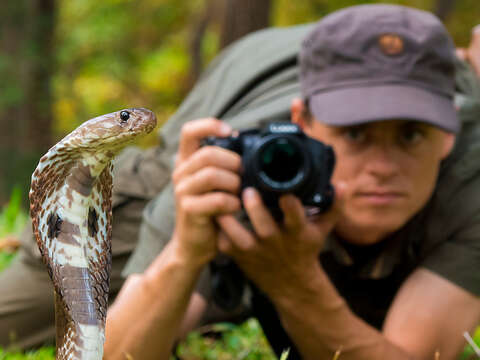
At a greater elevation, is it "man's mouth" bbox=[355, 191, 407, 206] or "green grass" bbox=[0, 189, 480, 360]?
"man's mouth" bbox=[355, 191, 407, 206]

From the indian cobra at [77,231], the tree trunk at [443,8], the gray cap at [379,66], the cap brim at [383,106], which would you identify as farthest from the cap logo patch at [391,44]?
the tree trunk at [443,8]

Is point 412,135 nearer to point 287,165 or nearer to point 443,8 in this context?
point 287,165

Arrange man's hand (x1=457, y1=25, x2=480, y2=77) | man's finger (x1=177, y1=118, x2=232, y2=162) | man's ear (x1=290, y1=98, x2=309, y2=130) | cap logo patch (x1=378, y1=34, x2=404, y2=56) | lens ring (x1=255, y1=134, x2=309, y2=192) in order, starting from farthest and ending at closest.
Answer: man's hand (x1=457, y1=25, x2=480, y2=77)
man's ear (x1=290, y1=98, x2=309, y2=130)
cap logo patch (x1=378, y1=34, x2=404, y2=56)
man's finger (x1=177, y1=118, x2=232, y2=162)
lens ring (x1=255, y1=134, x2=309, y2=192)

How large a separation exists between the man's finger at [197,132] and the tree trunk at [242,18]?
148 inches

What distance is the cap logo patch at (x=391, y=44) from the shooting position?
254 centimetres

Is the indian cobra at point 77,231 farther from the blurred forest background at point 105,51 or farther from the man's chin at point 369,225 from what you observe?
the blurred forest background at point 105,51

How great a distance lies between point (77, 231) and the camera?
1095 mm

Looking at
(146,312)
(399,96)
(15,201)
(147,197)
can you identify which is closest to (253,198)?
(146,312)

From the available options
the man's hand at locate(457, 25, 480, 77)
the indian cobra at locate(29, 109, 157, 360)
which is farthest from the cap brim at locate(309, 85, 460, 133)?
the indian cobra at locate(29, 109, 157, 360)

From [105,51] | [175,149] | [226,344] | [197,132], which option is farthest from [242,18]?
[105,51]

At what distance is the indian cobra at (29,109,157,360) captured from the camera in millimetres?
1021

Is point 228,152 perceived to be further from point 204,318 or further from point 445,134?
point 204,318

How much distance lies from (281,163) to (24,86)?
691 cm

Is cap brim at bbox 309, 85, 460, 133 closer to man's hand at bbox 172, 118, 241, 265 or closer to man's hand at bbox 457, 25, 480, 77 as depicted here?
man's hand at bbox 172, 118, 241, 265
